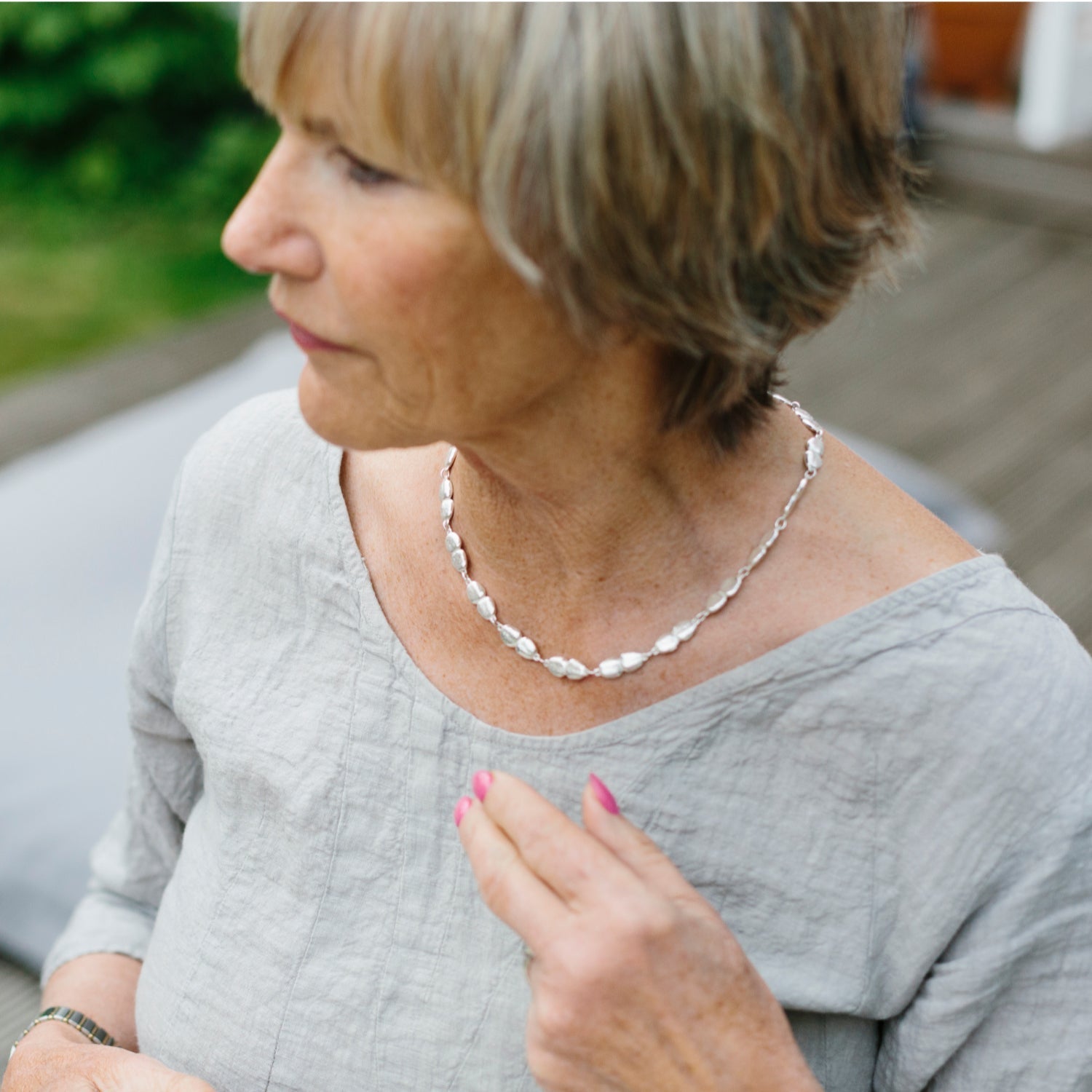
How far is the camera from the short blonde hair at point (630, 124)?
2.36ft

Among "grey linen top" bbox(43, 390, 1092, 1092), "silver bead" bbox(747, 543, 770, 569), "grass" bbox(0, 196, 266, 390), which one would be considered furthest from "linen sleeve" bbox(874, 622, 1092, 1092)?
"grass" bbox(0, 196, 266, 390)

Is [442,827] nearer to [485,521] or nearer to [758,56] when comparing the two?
[485,521]

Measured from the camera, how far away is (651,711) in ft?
3.19

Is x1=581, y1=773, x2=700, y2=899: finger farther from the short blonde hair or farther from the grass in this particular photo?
the grass

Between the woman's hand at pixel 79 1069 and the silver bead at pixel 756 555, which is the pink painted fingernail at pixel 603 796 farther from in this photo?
the woman's hand at pixel 79 1069

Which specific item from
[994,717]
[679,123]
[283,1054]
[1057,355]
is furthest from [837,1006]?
[1057,355]

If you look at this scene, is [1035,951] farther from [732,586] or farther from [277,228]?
[277,228]

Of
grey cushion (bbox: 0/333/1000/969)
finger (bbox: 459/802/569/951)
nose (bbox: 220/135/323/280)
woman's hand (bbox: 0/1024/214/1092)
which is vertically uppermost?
nose (bbox: 220/135/323/280)

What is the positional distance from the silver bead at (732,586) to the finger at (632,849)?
0.69 feet

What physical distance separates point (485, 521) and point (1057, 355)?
3.02 meters

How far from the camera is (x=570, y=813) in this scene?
1.00 m

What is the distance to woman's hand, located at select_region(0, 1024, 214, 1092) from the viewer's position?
1050 millimetres

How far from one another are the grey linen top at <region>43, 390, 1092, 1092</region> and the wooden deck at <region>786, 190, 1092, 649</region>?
1.77m

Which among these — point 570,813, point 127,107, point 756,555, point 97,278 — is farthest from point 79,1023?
point 127,107
